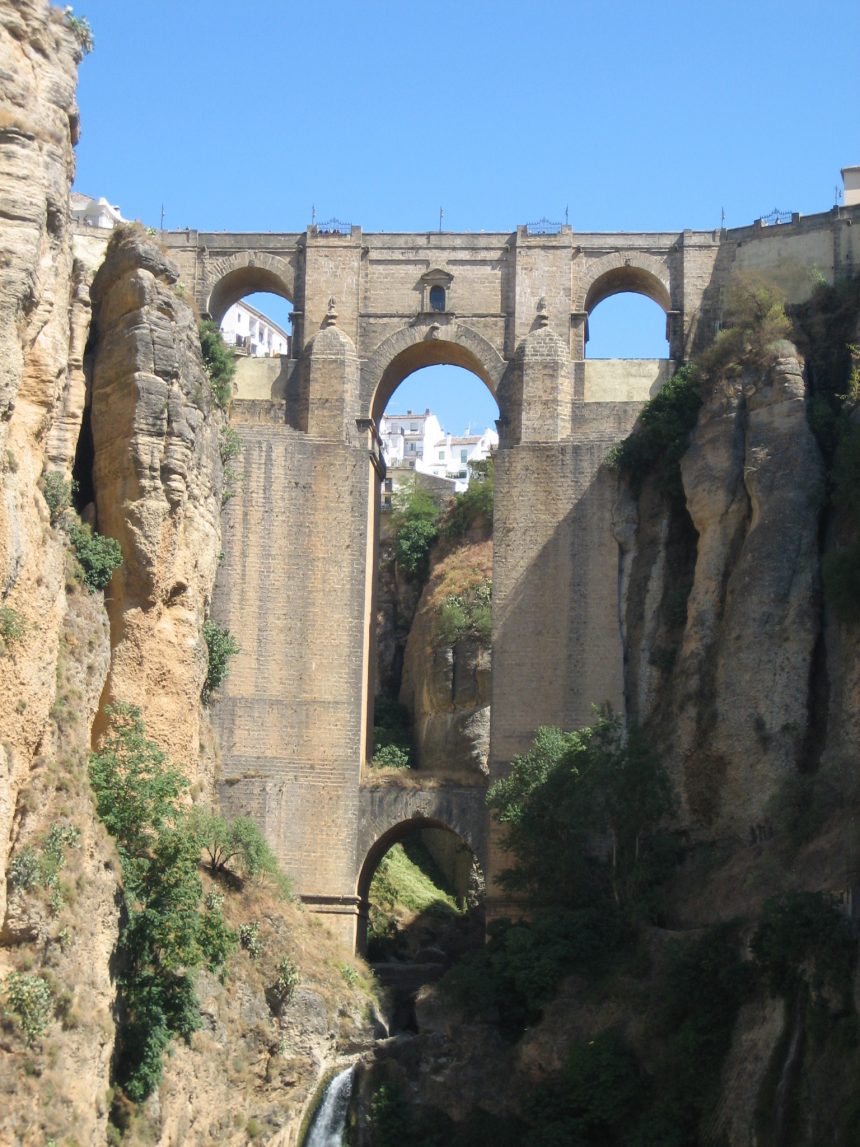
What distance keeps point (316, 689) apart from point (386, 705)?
9744 mm

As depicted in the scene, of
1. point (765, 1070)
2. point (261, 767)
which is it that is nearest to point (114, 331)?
point (261, 767)

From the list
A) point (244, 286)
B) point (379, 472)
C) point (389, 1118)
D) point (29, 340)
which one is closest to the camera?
point (29, 340)

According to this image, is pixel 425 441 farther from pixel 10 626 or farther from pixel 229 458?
pixel 10 626

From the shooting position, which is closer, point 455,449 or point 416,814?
point 416,814

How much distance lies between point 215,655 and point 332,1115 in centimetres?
876

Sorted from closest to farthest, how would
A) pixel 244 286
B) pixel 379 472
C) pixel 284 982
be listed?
1. pixel 284 982
2. pixel 379 472
3. pixel 244 286

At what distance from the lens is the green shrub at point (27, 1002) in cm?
2302

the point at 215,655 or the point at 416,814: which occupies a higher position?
the point at 215,655

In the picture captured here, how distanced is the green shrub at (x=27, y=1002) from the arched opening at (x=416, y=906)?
44.0 ft

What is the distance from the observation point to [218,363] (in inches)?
1494

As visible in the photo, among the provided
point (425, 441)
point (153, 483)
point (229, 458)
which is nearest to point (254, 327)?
point (425, 441)

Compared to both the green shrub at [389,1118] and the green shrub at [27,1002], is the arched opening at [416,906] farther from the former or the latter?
the green shrub at [27,1002]

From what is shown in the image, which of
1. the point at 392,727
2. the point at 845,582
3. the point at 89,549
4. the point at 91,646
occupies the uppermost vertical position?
the point at 89,549

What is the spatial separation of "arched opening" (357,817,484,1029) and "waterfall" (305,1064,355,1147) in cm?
342
